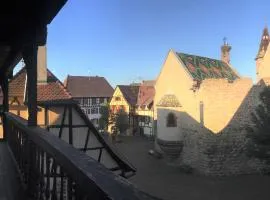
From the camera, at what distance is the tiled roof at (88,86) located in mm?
59562

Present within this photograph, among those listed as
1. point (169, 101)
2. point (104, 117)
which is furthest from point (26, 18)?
point (104, 117)

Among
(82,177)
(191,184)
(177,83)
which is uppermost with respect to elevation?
(177,83)

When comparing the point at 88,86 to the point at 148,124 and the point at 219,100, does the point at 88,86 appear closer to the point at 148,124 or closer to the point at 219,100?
the point at 148,124

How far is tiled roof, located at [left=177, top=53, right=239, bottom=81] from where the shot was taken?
29156 millimetres

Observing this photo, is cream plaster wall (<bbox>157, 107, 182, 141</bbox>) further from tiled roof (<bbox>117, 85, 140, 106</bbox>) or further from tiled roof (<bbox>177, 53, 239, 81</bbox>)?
tiled roof (<bbox>117, 85, 140, 106</bbox>)

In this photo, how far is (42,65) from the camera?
18.5 meters

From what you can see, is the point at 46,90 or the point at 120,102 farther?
the point at 120,102

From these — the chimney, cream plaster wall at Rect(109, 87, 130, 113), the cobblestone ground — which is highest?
the chimney

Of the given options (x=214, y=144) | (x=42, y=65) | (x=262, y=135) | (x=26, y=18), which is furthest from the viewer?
(x=214, y=144)

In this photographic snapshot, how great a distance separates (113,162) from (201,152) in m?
14.6

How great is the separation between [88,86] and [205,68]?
34.0 meters

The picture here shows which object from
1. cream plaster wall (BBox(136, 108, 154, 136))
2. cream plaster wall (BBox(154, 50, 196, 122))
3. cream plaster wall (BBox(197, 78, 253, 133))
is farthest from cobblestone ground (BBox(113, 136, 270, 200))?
cream plaster wall (BBox(136, 108, 154, 136))

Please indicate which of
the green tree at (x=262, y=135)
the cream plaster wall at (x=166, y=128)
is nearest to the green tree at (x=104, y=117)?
the cream plaster wall at (x=166, y=128)

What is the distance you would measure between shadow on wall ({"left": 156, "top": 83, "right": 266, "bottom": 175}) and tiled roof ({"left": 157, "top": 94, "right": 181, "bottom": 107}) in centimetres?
54
